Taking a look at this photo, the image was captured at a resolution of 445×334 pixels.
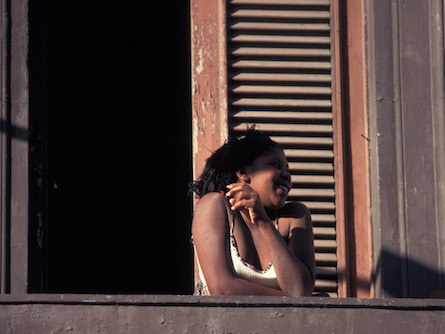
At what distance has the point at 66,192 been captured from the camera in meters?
7.73

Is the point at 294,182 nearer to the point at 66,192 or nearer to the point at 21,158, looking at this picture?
the point at 21,158

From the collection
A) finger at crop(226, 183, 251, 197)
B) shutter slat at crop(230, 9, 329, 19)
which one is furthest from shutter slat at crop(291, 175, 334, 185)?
finger at crop(226, 183, 251, 197)

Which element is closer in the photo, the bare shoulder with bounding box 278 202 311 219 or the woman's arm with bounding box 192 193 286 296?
the woman's arm with bounding box 192 193 286 296

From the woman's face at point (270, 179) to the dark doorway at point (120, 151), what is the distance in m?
3.03

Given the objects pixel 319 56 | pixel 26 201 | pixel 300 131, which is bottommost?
pixel 26 201

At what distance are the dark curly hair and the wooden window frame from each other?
1.21 feet

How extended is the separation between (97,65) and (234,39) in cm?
281

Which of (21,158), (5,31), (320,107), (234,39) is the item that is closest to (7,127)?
(21,158)

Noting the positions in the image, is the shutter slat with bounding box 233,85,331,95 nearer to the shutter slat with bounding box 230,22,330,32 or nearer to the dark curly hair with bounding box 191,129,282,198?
the shutter slat with bounding box 230,22,330,32

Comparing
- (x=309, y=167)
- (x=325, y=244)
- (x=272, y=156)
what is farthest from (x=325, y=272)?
(x=272, y=156)

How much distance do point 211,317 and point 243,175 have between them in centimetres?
100

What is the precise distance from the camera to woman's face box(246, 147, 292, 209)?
4422 millimetres

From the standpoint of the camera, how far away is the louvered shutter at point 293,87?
16.5ft

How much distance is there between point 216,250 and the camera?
162 inches
